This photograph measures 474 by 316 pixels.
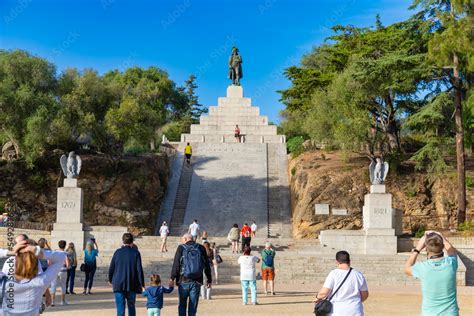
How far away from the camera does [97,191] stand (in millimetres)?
34031

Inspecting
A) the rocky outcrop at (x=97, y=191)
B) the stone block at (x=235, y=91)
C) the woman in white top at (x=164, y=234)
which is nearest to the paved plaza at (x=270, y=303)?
the woman in white top at (x=164, y=234)

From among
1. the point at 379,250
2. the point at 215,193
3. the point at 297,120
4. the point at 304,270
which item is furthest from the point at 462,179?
the point at 297,120

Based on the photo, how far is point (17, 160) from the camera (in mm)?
34406

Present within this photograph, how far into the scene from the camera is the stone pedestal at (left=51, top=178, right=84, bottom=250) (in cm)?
2539

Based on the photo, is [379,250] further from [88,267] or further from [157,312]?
[157,312]

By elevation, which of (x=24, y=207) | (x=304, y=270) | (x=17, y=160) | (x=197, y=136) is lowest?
(x=304, y=270)

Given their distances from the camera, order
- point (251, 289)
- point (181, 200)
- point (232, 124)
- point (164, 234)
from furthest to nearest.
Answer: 1. point (232, 124)
2. point (181, 200)
3. point (164, 234)
4. point (251, 289)

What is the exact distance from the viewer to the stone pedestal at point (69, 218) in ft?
83.3

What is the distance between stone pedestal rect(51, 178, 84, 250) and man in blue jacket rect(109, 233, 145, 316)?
16374mm

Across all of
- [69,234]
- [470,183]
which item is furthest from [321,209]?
[69,234]

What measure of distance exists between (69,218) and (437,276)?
20881 mm

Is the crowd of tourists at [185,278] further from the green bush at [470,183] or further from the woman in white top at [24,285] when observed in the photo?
the green bush at [470,183]

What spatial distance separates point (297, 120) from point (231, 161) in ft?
44.5

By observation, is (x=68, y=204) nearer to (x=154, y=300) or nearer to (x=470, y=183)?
(x=154, y=300)
